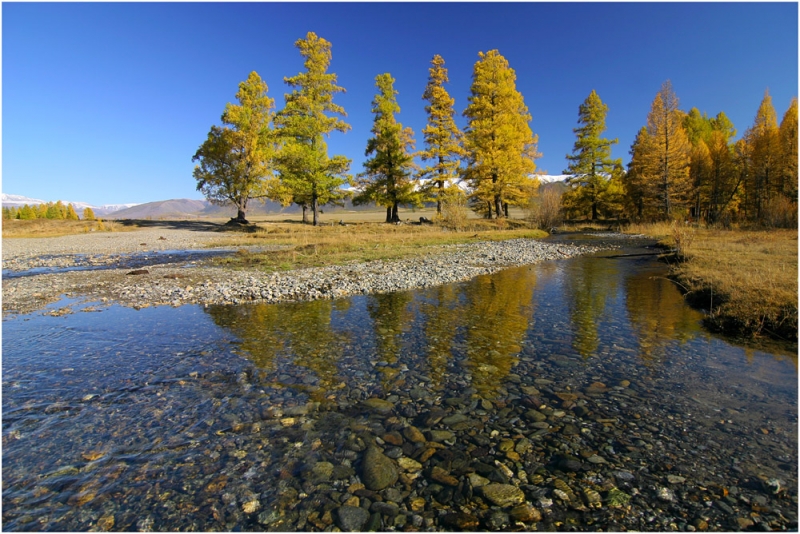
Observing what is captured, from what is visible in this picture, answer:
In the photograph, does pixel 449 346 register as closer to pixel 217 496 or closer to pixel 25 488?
pixel 217 496

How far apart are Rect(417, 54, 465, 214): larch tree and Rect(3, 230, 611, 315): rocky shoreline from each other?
15.9 meters

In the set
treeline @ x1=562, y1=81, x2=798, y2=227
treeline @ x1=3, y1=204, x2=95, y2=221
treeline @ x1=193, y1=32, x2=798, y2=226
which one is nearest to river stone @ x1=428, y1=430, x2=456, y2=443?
treeline @ x1=193, y1=32, x2=798, y2=226

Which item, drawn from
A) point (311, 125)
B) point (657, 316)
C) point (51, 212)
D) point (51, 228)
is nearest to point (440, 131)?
point (311, 125)

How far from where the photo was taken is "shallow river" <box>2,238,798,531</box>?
2914mm

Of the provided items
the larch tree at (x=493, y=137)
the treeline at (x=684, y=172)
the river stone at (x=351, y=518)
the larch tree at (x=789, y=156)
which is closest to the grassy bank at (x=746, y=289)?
the river stone at (x=351, y=518)

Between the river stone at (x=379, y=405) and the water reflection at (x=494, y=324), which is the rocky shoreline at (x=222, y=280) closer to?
the water reflection at (x=494, y=324)

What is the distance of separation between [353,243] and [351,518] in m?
20.4

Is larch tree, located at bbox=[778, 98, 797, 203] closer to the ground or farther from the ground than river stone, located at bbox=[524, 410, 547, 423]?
farther from the ground

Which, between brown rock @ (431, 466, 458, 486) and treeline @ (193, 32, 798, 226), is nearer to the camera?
brown rock @ (431, 466, 458, 486)

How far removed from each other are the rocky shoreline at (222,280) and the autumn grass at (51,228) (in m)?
22.0

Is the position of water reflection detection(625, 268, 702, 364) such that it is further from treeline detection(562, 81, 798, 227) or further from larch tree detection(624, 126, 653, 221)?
larch tree detection(624, 126, 653, 221)

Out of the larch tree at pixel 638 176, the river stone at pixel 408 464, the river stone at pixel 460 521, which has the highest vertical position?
the larch tree at pixel 638 176

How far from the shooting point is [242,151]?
37.6 metres

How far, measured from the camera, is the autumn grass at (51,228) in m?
36.2
